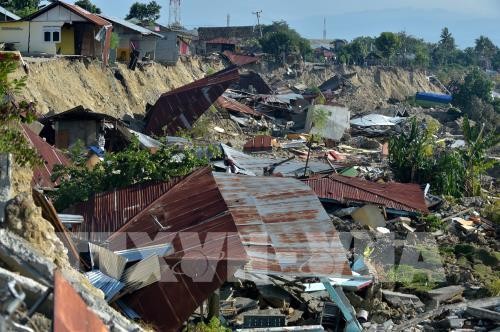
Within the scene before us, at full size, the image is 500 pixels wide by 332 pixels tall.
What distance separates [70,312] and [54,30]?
2543cm


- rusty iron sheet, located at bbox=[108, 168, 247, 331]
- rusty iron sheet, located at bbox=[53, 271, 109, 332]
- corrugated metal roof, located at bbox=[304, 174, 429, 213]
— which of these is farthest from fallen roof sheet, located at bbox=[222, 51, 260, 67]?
rusty iron sheet, located at bbox=[53, 271, 109, 332]

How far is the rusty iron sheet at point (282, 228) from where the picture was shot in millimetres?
9352

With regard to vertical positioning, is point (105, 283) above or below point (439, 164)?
above

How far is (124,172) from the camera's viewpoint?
36.9 ft

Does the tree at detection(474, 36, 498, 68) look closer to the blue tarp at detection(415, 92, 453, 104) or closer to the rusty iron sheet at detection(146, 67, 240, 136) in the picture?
the blue tarp at detection(415, 92, 453, 104)

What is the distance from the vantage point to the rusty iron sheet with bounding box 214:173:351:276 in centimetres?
935

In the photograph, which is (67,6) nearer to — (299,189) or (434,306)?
(299,189)

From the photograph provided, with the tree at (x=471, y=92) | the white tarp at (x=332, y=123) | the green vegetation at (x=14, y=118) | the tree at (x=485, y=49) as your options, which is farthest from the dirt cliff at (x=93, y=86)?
the tree at (x=485, y=49)

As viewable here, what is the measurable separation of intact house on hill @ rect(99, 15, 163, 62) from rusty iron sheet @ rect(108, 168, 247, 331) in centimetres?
2429

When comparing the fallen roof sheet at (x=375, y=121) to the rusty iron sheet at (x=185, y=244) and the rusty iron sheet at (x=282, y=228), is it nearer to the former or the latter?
the rusty iron sheet at (x=282, y=228)

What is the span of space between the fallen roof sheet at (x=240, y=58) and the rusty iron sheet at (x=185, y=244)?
40.6 m

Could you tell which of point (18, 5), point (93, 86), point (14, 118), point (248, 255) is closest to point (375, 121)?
point (93, 86)

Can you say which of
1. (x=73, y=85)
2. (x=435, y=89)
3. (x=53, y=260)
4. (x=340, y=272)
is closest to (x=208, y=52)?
(x=435, y=89)

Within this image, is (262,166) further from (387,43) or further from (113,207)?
(387,43)
